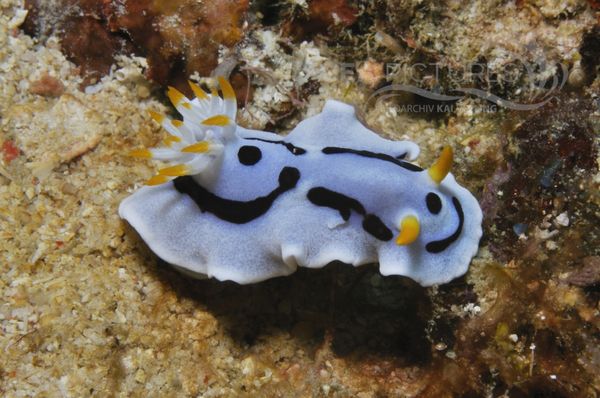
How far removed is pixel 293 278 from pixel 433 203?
65.9 inches

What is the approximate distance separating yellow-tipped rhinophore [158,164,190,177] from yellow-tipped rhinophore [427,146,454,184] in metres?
1.57

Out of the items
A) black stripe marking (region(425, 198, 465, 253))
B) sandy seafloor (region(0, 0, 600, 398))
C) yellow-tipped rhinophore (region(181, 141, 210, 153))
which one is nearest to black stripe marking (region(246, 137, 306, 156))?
yellow-tipped rhinophore (region(181, 141, 210, 153))

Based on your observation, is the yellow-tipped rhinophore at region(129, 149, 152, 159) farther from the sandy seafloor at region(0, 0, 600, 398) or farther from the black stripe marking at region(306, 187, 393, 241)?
the black stripe marking at region(306, 187, 393, 241)

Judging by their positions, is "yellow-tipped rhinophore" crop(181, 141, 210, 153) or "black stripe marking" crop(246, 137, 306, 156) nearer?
"yellow-tipped rhinophore" crop(181, 141, 210, 153)

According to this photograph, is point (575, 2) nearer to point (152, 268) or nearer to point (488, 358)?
point (488, 358)

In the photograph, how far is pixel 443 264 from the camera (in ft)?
11.3

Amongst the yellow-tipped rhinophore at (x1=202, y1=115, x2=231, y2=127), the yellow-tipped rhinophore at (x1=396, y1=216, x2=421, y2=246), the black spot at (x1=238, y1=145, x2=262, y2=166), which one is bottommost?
the black spot at (x1=238, y1=145, x2=262, y2=166)

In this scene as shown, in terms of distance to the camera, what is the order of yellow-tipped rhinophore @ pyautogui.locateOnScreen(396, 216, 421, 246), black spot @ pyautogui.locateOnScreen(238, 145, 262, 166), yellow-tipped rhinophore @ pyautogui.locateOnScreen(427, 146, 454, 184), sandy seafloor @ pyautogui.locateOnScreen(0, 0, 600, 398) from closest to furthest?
yellow-tipped rhinophore @ pyautogui.locateOnScreen(396, 216, 421, 246) → yellow-tipped rhinophore @ pyautogui.locateOnScreen(427, 146, 454, 184) → sandy seafloor @ pyautogui.locateOnScreen(0, 0, 600, 398) → black spot @ pyautogui.locateOnScreen(238, 145, 262, 166)

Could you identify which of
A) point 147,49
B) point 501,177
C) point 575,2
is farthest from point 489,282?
point 147,49

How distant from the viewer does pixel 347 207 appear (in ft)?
11.0

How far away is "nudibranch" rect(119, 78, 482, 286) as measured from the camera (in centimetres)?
332

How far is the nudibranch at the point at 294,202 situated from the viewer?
3324 millimetres

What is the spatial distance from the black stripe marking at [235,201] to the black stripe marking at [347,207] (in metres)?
0.18

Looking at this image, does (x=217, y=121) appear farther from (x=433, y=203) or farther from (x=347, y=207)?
(x=433, y=203)
